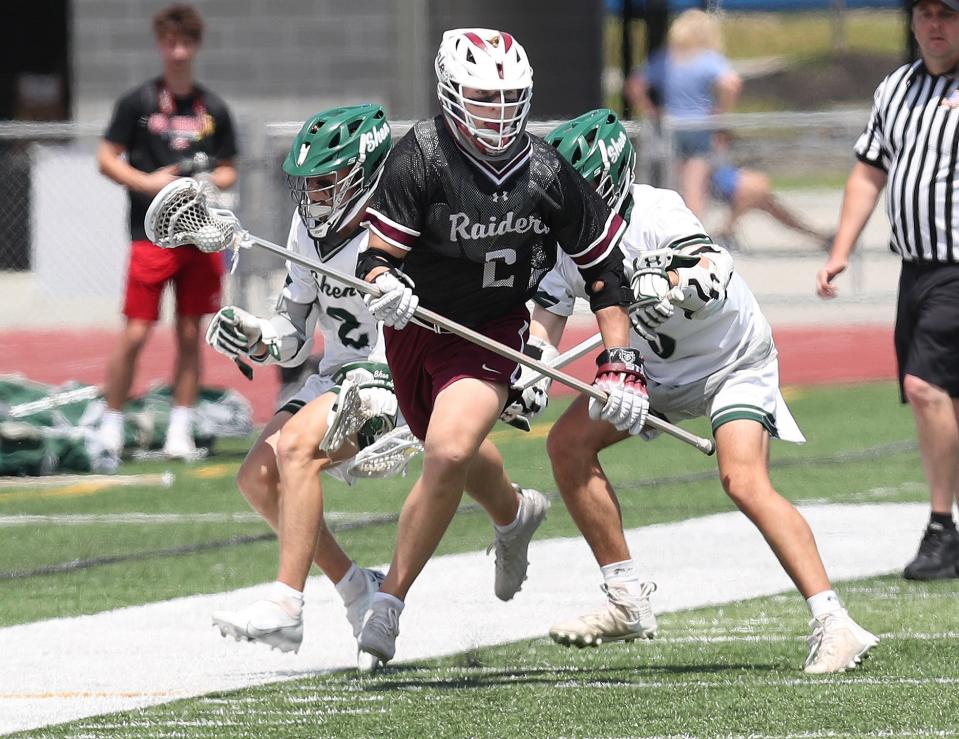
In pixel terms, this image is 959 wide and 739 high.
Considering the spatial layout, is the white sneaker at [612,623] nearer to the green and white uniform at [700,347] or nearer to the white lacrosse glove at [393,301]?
the green and white uniform at [700,347]

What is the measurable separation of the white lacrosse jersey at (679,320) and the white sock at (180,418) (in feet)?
15.8

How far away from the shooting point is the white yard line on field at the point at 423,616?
5805mm

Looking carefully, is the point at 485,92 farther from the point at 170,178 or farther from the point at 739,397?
the point at 170,178

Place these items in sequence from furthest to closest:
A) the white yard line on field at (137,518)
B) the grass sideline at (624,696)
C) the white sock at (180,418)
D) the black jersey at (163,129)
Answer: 1. the black jersey at (163,129)
2. the white sock at (180,418)
3. the white yard line on field at (137,518)
4. the grass sideline at (624,696)

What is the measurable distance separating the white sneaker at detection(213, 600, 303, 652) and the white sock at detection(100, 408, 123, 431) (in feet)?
16.2

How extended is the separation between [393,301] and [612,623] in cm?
129

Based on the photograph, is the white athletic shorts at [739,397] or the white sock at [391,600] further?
the white athletic shorts at [739,397]

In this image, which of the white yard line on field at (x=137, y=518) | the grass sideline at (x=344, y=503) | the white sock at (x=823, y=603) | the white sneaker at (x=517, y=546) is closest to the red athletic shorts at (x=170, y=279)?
the grass sideline at (x=344, y=503)

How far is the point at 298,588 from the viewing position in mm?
5961

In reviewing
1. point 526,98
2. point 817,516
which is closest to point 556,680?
point 526,98

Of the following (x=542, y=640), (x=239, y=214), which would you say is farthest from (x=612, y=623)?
(x=239, y=214)

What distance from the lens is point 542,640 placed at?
255 inches

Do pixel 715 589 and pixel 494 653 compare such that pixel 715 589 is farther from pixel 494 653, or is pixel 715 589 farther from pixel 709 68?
pixel 709 68

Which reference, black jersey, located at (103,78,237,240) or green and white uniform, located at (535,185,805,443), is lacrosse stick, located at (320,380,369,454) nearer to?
green and white uniform, located at (535,185,805,443)
